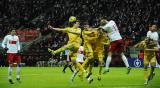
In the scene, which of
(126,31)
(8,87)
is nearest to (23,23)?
(126,31)

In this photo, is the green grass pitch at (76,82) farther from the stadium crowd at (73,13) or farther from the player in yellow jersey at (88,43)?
the stadium crowd at (73,13)

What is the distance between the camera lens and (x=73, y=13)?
186 feet

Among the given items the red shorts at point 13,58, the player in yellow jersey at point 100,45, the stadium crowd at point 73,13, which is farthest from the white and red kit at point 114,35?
the stadium crowd at point 73,13

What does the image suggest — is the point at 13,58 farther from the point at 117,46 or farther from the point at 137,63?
the point at 137,63

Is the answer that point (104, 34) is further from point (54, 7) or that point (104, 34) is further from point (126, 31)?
point (54, 7)

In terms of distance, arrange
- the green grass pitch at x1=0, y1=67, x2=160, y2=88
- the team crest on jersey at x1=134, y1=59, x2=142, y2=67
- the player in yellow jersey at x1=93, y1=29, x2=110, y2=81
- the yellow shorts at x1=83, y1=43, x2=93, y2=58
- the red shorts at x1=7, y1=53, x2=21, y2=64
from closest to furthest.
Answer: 1. the green grass pitch at x1=0, y1=67, x2=160, y2=88
2. the yellow shorts at x1=83, y1=43, x2=93, y2=58
3. the red shorts at x1=7, y1=53, x2=21, y2=64
4. the player in yellow jersey at x1=93, y1=29, x2=110, y2=81
5. the team crest on jersey at x1=134, y1=59, x2=142, y2=67

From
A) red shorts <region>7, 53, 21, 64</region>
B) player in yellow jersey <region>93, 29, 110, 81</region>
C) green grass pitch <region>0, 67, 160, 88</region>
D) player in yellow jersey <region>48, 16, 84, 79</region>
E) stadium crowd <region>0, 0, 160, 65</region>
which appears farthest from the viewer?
stadium crowd <region>0, 0, 160, 65</region>

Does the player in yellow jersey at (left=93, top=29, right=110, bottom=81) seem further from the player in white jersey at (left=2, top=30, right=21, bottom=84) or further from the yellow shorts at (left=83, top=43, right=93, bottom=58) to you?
the player in white jersey at (left=2, top=30, right=21, bottom=84)

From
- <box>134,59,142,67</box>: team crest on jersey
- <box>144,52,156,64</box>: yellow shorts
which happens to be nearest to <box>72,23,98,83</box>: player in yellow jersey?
<box>144,52,156,64</box>: yellow shorts

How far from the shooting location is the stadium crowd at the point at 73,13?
50719mm

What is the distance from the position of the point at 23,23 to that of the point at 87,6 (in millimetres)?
8365

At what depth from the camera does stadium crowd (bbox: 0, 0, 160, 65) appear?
5072cm

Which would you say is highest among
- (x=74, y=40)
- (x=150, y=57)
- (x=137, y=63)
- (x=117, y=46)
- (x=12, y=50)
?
(x=74, y=40)

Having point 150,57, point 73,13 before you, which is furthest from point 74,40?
point 73,13
